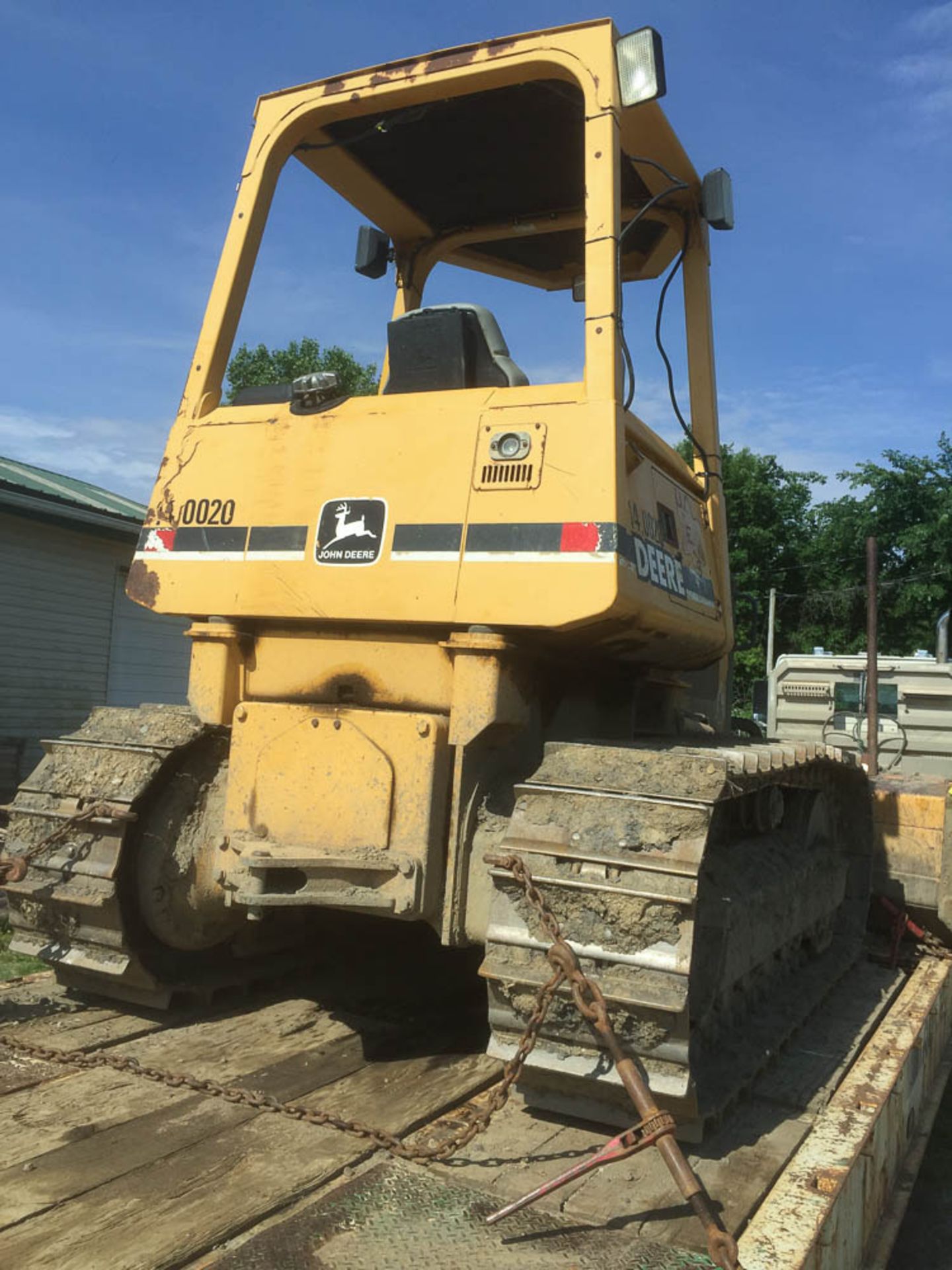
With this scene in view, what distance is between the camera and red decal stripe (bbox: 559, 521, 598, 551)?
341cm

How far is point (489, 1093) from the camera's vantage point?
11.5ft

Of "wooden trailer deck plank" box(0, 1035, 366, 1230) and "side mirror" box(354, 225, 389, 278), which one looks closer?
"wooden trailer deck plank" box(0, 1035, 366, 1230)

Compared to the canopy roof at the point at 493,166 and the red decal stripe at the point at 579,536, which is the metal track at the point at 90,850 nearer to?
the red decal stripe at the point at 579,536

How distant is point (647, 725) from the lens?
4664mm

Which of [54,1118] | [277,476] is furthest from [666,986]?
[277,476]

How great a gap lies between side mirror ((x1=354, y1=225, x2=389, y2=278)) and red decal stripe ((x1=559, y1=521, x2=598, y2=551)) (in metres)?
2.73

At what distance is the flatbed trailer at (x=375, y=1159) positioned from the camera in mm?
2463

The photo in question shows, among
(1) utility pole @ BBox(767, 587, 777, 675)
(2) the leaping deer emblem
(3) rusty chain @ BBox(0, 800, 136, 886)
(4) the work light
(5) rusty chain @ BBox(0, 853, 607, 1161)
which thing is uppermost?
(1) utility pole @ BBox(767, 587, 777, 675)

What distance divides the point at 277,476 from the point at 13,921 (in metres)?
1.88

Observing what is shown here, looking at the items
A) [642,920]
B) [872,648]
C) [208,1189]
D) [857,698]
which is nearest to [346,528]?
[642,920]

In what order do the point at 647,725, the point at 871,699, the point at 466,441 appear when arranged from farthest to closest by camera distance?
the point at 871,699 → the point at 647,725 → the point at 466,441

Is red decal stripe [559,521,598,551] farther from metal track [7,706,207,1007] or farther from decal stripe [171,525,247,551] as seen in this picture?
metal track [7,706,207,1007]

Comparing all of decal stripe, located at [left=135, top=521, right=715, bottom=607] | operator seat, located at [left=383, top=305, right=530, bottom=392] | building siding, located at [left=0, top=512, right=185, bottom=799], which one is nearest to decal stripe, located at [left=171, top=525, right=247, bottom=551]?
decal stripe, located at [left=135, top=521, right=715, bottom=607]

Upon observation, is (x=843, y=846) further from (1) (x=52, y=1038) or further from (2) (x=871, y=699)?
(1) (x=52, y=1038)
